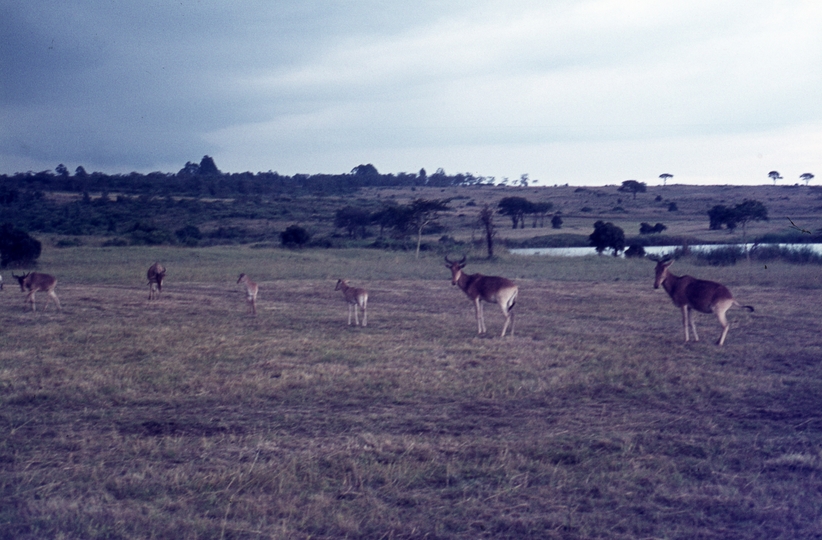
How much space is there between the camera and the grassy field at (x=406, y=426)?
18.2 ft

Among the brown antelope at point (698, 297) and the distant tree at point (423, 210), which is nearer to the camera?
the brown antelope at point (698, 297)

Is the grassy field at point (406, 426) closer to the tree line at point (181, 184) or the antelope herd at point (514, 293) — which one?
the antelope herd at point (514, 293)

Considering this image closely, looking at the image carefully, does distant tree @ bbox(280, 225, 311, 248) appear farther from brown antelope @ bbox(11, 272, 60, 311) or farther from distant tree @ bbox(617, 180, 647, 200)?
distant tree @ bbox(617, 180, 647, 200)

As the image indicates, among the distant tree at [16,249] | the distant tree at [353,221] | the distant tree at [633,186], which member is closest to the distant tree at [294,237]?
the distant tree at [353,221]

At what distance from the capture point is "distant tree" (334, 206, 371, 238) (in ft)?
202

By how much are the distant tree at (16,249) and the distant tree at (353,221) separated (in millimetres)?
29723

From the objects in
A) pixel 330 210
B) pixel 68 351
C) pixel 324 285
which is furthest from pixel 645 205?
pixel 68 351

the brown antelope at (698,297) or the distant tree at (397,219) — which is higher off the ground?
the distant tree at (397,219)

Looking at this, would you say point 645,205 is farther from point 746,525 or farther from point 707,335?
point 746,525

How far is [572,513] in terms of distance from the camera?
5578 millimetres

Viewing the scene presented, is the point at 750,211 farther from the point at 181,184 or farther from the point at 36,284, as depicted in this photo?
the point at 181,184

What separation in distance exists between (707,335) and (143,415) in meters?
11.1

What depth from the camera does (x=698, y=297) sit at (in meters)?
13.6

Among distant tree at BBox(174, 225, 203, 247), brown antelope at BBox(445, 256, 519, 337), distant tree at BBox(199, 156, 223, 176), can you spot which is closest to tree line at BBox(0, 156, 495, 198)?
distant tree at BBox(199, 156, 223, 176)
